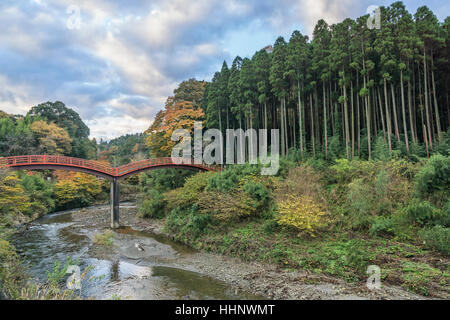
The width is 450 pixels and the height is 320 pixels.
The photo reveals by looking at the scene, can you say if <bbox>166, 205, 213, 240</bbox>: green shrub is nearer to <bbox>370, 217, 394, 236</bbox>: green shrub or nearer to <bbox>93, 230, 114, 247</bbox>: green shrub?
<bbox>93, 230, 114, 247</bbox>: green shrub

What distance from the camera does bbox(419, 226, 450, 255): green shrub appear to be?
812 cm

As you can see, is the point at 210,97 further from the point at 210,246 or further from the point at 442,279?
the point at 442,279

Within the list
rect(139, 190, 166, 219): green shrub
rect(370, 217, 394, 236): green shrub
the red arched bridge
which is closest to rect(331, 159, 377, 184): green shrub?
rect(370, 217, 394, 236): green shrub

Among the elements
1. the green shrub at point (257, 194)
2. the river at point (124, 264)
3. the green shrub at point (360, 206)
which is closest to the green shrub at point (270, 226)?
the green shrub at point (257, 194)

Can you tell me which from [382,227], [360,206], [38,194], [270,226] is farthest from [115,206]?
[382,227]

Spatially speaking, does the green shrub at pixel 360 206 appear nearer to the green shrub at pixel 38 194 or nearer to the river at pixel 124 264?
the river at pixel 124 264

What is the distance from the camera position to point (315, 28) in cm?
1903

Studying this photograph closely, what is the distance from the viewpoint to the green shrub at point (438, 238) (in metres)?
8.12

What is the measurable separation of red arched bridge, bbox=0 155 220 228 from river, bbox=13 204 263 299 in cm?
382

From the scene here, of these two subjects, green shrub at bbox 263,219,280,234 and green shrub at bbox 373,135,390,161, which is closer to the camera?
green shrub at bbox 263,219,280,234

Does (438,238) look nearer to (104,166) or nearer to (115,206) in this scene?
(115,206)

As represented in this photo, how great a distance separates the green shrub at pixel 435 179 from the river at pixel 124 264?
8868 mm

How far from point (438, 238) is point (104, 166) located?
21.0 metres

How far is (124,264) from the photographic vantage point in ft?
36.5
